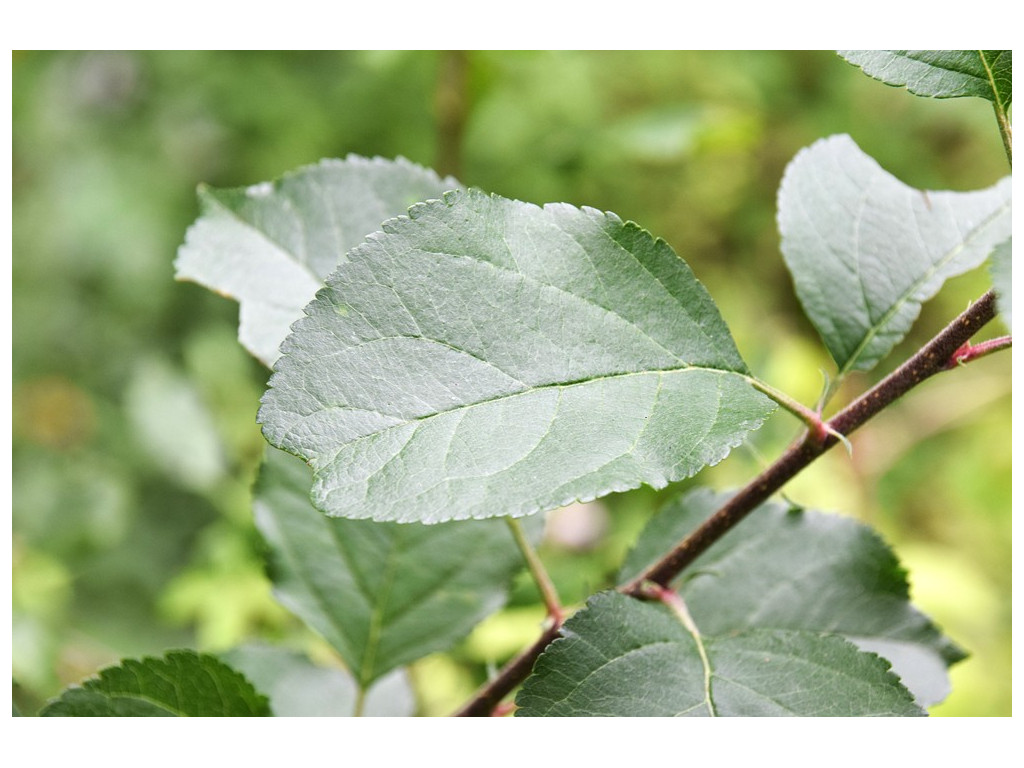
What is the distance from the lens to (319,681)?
743 mm

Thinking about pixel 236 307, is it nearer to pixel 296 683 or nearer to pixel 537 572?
pixel 296 683

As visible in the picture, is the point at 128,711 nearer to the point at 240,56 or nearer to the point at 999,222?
the point at 999,222

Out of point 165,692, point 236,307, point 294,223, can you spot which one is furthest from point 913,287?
point 236,307

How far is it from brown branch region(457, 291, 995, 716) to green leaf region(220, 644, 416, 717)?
235mm

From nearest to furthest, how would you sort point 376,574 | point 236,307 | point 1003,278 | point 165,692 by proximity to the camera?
point 1003,278 < point 165,692 < point 376,574 < point 236,307

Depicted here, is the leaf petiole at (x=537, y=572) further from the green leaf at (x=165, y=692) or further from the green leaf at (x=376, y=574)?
the green leaf at (x=165, y=692)

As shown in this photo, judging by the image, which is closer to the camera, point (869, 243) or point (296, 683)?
point (869, 243)

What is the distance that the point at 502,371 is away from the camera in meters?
0.43

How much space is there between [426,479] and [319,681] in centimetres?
40

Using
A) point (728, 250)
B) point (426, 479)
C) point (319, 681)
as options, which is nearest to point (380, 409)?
point (426, 479)

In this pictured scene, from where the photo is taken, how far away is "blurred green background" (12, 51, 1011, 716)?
50.6 inches

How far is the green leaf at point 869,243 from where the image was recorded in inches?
22.3

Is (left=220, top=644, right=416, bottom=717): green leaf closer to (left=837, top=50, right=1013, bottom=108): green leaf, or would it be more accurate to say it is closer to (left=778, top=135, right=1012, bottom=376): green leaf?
(left=778, top=135, right=1012, bottom=376): green leaf

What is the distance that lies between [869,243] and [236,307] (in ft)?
4.43
